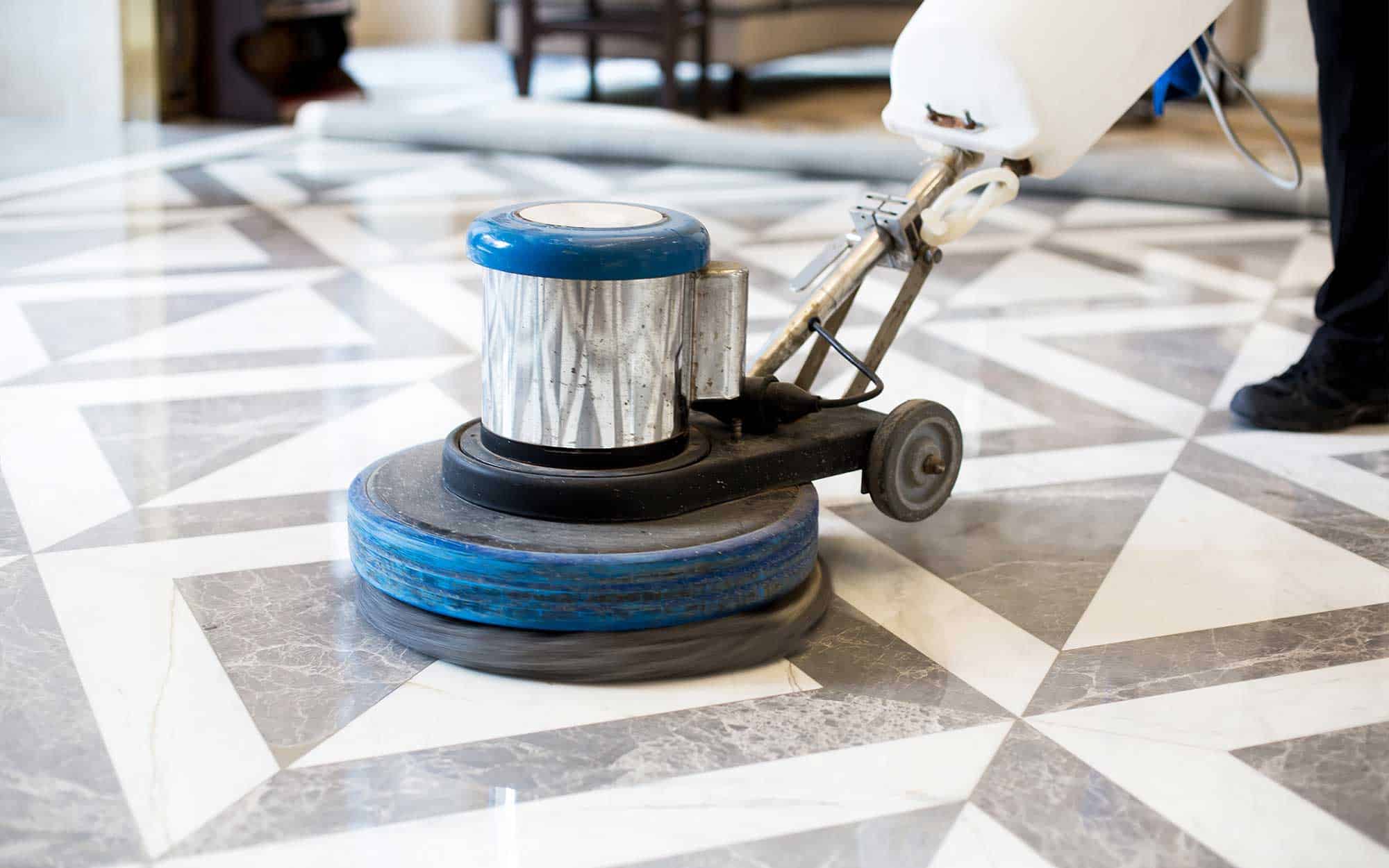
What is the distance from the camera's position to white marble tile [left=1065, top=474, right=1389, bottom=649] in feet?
4.29

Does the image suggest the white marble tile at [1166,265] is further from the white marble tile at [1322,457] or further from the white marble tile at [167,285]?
the white marble tile at [167,285]

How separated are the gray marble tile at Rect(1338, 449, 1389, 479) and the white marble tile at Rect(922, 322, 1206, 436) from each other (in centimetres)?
19

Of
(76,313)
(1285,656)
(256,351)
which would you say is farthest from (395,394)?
(1285,656)

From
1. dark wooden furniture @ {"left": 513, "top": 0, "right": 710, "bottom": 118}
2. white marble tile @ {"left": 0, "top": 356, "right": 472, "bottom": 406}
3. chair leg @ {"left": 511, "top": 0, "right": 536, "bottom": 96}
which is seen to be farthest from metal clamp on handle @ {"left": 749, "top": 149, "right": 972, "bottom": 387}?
chair leg @ {"left": 511, "top": 0, "right": 536, "bottom": 96}

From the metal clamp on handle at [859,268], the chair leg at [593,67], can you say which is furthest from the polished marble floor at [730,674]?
the chair leg at [593,67]

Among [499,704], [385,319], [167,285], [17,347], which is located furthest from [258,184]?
[499,704]

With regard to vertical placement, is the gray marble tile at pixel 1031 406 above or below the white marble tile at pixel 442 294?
below

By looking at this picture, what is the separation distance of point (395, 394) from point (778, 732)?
3.15ft

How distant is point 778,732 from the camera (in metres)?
1.07

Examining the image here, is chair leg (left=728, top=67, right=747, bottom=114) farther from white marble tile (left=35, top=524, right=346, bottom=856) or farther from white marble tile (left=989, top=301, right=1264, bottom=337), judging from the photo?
white marble tile (left=35, top=524, right=346, bottom=856)

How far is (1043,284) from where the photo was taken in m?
2.68

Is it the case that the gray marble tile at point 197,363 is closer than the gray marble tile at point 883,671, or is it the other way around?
the gray marble tile at point 883,671

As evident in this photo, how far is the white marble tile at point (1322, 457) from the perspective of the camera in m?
1.64

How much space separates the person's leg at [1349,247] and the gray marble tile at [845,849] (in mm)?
1114
